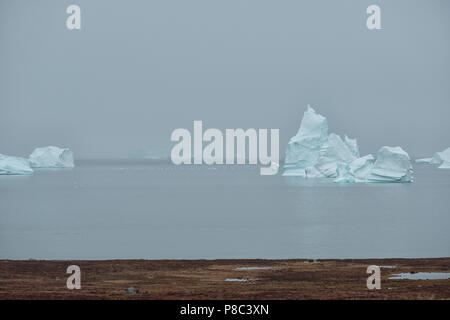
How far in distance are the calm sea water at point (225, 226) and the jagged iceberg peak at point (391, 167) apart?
3.27 metres

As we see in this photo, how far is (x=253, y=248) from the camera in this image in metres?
45.5

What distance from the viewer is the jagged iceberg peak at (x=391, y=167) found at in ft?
306

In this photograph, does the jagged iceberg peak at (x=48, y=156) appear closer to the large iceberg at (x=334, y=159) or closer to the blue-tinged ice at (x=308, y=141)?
the large iceberg at (x=334, y=159)

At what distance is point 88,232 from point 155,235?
267 inches

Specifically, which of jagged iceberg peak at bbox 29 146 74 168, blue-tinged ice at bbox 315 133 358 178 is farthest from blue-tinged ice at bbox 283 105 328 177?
jagged iceberg peak at bbox 29 146 74 168

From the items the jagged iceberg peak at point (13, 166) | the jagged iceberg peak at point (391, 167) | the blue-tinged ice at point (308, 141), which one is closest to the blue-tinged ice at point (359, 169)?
the jagged iceberg peak at point (391, 167)

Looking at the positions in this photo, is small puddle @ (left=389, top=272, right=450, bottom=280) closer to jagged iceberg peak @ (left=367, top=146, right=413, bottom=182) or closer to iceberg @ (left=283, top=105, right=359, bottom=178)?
jagged iceberg peak @ (left=367, top=146, right=413, bottom=182)

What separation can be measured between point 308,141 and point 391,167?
16.6 m

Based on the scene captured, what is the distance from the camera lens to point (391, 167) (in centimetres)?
10056

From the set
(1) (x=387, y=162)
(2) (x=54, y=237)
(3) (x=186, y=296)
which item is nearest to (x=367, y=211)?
(1) (x=387, y=162)

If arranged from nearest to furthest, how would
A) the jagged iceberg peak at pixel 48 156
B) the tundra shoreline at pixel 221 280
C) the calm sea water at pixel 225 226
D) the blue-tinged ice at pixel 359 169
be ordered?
the tundra shoreline at pixel 221 280 < the calm sea water at pixel 225 226 < the blue-tinged ice at pixel 359 169 < the jagged iceberg peak at pixel 48 156

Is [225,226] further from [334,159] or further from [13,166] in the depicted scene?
[13,166]

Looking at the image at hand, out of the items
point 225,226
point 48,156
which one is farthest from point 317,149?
point 48,156

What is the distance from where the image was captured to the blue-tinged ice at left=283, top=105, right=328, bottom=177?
108 metres
